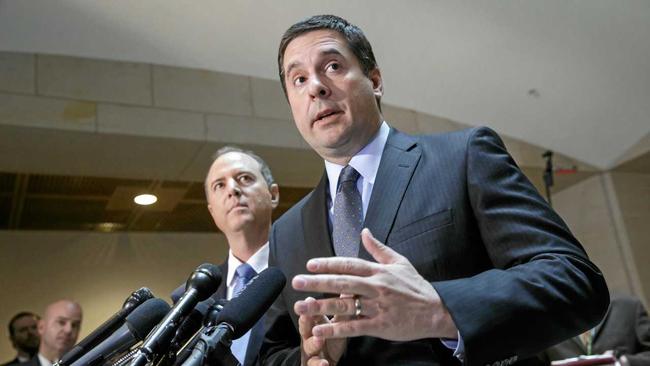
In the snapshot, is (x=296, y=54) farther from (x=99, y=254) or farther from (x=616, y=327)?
(x=99, y=254)

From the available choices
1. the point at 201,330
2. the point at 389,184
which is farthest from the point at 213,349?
the point at 389,184

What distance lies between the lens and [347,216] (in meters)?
1.16

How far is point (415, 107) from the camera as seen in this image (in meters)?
6.36

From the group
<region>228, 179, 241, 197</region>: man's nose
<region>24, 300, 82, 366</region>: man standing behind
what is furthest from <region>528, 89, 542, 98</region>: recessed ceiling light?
<region>228, 179, 241, 197</region>: man's nose

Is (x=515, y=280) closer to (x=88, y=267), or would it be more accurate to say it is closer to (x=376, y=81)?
(x=376, y=81)

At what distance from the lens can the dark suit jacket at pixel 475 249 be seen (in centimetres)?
90

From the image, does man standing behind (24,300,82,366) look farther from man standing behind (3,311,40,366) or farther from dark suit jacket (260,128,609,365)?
dark suit jacket (260,128,609,365)

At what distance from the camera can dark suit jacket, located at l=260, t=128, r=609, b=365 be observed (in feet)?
2.96

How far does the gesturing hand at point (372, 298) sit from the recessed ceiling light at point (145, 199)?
6.21 metres

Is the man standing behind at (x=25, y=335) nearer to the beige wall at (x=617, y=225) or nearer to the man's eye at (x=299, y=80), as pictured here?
the man's eye at (x=299, y=80)

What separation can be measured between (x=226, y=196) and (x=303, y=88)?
3.20 feet

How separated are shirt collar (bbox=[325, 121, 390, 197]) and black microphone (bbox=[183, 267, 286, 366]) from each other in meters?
0.25

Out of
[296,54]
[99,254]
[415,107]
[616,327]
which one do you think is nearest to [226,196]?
[296,54]

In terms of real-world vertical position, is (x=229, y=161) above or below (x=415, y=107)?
below
